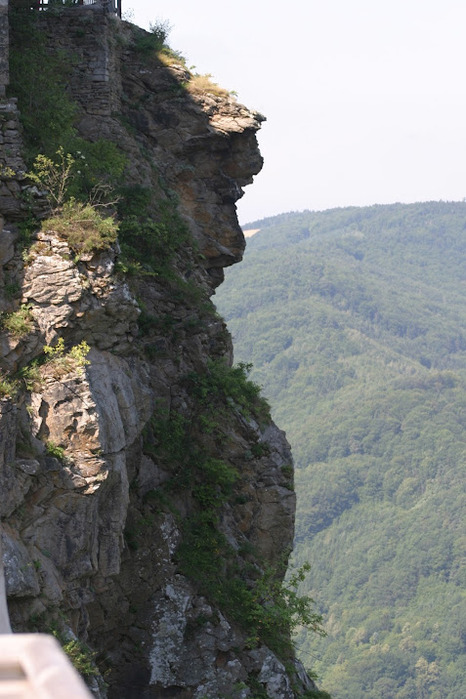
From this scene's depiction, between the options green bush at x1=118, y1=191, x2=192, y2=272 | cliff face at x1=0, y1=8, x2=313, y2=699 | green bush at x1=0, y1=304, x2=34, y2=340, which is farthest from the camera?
green bush at x1=118, y1=191, x2=192, y2=272

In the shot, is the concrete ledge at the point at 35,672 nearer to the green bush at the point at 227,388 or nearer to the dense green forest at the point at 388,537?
the green bush at the point at 227,388

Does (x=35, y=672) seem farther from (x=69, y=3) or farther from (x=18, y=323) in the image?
(x=69, y=3)

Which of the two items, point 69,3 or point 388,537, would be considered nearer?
point 69,3

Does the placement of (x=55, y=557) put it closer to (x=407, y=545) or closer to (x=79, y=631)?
(x=79, y=631)

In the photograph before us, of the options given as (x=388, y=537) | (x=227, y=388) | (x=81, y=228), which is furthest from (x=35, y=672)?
(x=388, y=537)

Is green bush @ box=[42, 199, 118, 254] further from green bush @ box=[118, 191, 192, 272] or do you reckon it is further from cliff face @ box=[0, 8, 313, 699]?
green bush @ box=[118, 191, 192, 272]

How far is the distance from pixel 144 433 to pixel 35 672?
505 inches

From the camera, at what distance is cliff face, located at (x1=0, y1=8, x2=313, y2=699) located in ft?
38.8

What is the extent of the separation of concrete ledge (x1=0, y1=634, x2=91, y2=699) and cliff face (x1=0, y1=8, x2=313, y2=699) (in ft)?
26.1

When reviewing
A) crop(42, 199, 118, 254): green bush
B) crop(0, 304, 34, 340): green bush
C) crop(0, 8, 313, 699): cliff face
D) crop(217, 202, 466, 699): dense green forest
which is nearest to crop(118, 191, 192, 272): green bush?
crop(0, 8, 313, 699): cliff face

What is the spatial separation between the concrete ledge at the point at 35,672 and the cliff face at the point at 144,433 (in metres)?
7.96

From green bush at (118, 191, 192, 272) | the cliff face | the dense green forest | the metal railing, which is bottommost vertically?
the dense green forest

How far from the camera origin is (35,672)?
2387mm

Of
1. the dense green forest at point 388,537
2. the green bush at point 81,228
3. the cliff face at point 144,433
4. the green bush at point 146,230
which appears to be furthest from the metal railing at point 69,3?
the dense green forest at point 388,537
